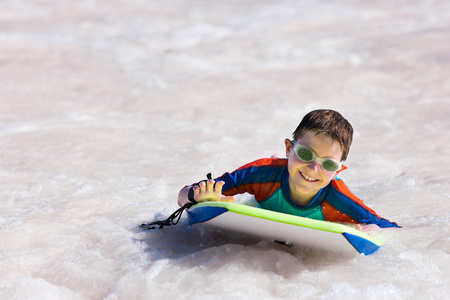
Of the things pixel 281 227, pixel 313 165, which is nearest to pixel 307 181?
pixel 313 165

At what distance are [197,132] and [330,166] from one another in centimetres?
297

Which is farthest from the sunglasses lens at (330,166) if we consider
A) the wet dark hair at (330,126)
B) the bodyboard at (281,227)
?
the bodyboard at (281,227)

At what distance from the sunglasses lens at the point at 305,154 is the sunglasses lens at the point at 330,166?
80mm

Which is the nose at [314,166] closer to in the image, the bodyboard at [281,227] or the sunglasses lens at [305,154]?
the sunglasses lens at [305,154]

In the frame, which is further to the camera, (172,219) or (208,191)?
(172,219)

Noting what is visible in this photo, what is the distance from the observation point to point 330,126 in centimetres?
281

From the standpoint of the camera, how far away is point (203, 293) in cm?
245

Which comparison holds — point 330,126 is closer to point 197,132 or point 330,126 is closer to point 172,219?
point 172,219

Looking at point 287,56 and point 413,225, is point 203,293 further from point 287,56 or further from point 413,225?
point 287,56

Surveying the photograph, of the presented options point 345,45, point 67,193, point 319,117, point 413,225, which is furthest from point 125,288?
point 345,45

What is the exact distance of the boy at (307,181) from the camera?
282 cm

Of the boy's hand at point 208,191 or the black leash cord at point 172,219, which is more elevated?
the boy's hand at point 208,191

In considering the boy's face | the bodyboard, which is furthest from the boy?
the bodyboard

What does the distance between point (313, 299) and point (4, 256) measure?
1705mm
